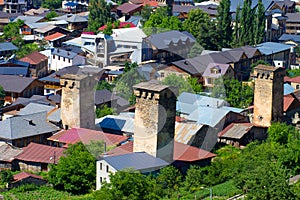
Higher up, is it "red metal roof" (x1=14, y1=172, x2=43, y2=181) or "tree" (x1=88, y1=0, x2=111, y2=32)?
"tree" (x1=88, y1=0, x2=111, y2=32)

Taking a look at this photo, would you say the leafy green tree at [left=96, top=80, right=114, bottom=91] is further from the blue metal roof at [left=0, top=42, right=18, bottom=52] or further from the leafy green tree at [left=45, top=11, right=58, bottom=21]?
the leafy green tree at [left=45, top=11, right=58, bottom=21]

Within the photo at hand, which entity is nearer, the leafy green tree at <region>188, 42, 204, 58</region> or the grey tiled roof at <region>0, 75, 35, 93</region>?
the grey tiled roof at <region>0, 75, 35, 93</region>

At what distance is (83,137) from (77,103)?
137 centimetres

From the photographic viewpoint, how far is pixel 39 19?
3444 centimetres

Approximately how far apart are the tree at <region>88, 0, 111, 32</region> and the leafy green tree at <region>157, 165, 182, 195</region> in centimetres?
1706

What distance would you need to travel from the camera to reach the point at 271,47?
29.0m

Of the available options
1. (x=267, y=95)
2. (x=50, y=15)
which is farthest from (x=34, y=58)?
(x=267, y=95)

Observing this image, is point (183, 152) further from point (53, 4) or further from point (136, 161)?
point (53, 4)

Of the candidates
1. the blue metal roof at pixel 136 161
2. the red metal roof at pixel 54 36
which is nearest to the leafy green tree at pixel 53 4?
the red metal roof at pixel 54 36

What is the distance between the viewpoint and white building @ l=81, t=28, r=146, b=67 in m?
23.1

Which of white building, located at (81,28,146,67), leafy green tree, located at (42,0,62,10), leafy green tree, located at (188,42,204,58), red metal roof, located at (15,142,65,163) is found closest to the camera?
red metal roof, located at (15,142,65,163)

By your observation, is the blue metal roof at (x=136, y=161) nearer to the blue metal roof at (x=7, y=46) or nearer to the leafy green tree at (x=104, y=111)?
the leafy green tree at (x=104, y=111)

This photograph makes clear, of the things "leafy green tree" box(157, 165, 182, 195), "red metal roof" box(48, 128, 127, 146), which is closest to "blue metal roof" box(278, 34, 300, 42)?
"red metal roof" box(48, 128, 127, 146)

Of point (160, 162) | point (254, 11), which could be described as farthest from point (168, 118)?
point (254, 11)
